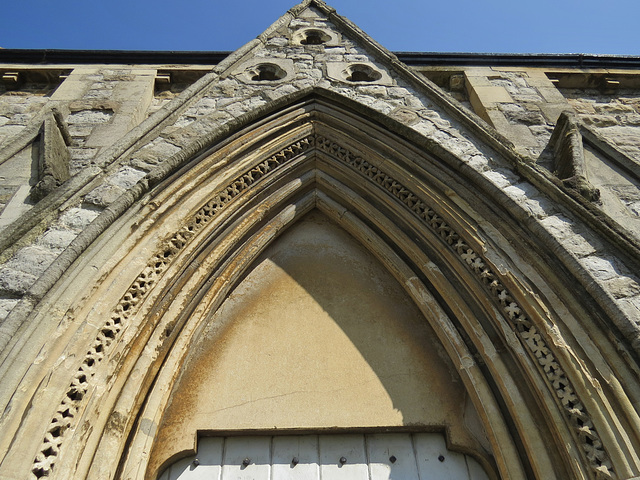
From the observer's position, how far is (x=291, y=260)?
4.39 meters

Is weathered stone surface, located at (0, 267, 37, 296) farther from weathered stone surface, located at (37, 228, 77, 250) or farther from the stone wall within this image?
the stone wall

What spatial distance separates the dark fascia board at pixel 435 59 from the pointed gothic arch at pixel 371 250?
199cm

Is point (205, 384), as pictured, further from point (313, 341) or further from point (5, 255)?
point (5, 255)

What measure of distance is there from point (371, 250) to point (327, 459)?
1.74 meters

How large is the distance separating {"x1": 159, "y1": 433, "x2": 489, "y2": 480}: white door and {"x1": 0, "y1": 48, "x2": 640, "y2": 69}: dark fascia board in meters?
4.27

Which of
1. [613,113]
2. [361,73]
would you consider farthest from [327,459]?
[613,113]

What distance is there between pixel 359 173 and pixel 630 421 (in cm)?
270

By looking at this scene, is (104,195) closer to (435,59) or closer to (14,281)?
(14,281)

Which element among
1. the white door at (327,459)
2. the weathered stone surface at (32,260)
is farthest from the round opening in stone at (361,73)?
the white door at (327,459)

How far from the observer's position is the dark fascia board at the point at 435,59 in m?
5.87

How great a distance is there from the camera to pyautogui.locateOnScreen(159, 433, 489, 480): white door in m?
3.22

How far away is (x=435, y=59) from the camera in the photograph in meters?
5.91

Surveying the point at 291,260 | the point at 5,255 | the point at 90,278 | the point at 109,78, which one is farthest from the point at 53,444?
the point at 109,78

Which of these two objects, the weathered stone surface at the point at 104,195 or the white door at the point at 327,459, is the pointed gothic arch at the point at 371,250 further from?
the white door at the point at 327,459
